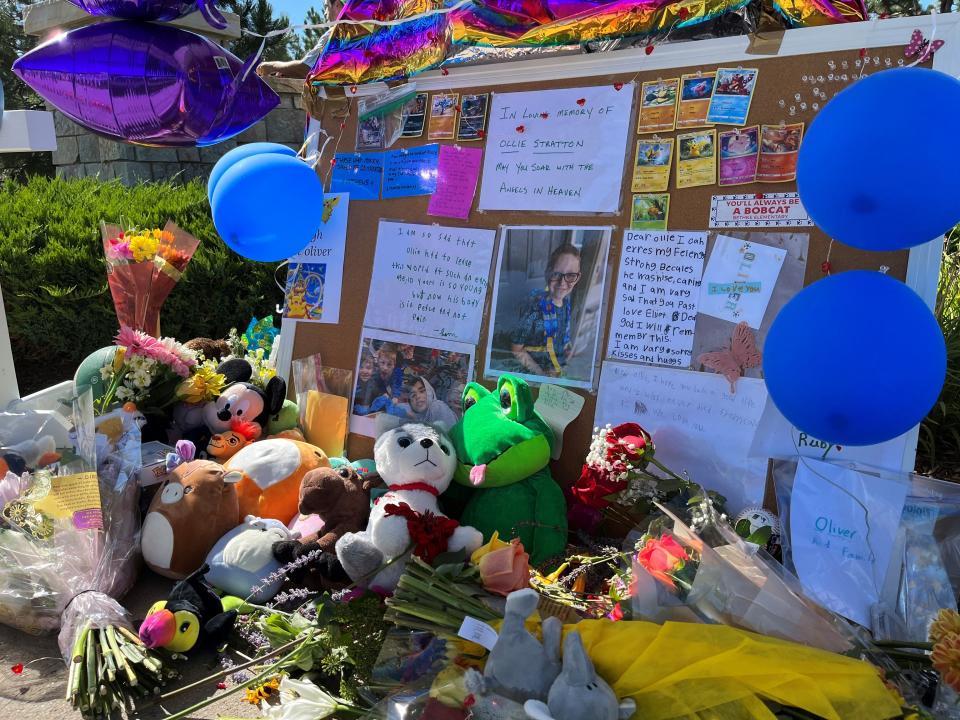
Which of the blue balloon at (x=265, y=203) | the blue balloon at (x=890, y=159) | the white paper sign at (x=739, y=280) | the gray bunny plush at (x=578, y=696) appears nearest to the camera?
the gray bunny plush at (x=578, y=696)

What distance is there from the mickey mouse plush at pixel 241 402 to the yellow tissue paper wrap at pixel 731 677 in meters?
2.02

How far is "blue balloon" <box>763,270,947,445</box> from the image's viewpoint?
69.0 inches

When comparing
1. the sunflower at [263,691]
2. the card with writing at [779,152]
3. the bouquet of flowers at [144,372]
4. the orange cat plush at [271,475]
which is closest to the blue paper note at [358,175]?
the bouquet of flowers at [144,372]

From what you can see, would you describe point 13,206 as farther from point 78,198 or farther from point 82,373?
point 82,373

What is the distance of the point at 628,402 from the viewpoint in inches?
104

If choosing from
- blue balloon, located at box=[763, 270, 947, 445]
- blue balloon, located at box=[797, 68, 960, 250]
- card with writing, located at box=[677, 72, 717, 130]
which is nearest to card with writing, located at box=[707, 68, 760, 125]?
card with writing, located at box=[677, 72, 717, 130]

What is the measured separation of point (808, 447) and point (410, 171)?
72.8 inches

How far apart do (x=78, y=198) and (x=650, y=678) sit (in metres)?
5.53

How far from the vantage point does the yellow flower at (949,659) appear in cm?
154

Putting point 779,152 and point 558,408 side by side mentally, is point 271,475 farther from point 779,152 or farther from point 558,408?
point 779,152

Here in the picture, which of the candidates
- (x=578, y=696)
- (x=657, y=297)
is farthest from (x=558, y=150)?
(x=578, y=696)

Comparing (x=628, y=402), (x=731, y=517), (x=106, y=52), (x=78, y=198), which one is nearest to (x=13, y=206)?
(x=78, y=198)

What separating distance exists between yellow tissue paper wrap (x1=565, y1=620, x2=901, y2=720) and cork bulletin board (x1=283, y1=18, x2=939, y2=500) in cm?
108

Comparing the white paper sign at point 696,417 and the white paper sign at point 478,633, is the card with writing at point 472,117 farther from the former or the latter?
the white paper sign at point 478,633
